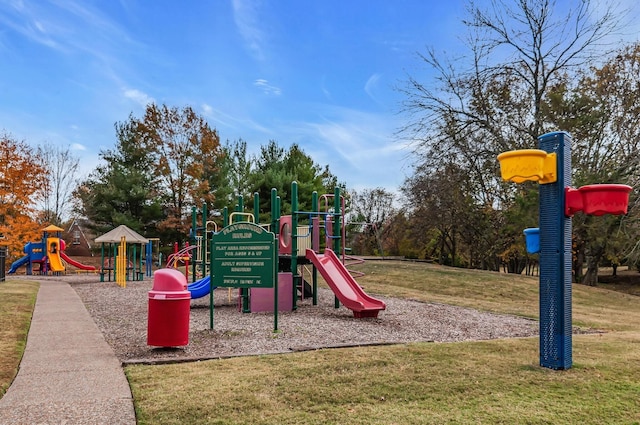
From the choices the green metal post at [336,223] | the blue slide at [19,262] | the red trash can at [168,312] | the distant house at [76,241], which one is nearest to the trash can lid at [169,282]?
the red trash can at [168,312]

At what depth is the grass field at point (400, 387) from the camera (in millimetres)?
4074

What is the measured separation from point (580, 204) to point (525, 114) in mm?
19871

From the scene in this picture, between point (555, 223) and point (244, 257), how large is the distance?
4.62 meters

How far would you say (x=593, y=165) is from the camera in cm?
2062

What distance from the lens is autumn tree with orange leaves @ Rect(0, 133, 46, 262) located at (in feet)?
93.8

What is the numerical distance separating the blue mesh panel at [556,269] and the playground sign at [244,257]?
4021mm

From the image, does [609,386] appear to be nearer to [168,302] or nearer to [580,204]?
[580,204]

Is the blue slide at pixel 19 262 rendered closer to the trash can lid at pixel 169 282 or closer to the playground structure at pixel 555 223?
the trash can lid at pixel 169 282

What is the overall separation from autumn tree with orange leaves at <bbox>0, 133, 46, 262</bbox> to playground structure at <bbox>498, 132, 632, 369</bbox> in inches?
1141

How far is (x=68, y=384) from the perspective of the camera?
4.96m

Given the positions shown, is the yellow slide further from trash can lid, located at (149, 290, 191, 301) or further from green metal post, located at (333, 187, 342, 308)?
trash can lid, located at (149, 290, 191, 301)

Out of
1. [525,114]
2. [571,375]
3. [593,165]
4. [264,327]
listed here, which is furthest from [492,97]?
[571,375]

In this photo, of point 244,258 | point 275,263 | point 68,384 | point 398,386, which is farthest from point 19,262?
point 398,386

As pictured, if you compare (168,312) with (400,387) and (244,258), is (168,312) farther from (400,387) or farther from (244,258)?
(400,387)
